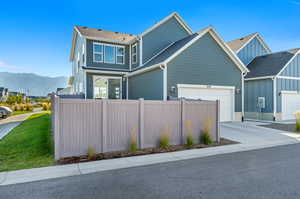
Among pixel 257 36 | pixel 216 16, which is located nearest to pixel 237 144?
pixel 216 16

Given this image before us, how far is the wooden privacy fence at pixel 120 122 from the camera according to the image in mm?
5695

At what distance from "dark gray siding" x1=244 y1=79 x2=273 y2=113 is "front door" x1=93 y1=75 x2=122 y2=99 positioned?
11.4 m

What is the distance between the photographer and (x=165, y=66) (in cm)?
1130

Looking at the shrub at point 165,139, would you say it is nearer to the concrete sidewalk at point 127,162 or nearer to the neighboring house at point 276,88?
the concrete sidewalk at point 127,162

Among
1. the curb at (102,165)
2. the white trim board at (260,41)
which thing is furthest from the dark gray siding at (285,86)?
the curb at (102,165)

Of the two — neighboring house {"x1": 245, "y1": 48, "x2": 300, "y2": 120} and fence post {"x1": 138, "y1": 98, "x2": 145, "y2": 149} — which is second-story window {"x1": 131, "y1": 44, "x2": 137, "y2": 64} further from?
neighboring house {"x1": 245, "y1": 48, "x2": 300, "y2": 120}

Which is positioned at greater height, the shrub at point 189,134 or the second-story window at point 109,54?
the second-story window at point 109,54

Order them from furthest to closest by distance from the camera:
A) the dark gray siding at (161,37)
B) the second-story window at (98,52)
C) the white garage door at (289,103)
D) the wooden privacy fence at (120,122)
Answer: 1. the white garage door at (289,103)
2. the dark gray siding at (161,37)
3. the second-story window at (98,52)
4. the wooden privacy fence at (120,122)

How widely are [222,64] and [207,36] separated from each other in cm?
220

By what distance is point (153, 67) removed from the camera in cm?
1201

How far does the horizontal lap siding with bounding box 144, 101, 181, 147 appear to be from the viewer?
6.91m

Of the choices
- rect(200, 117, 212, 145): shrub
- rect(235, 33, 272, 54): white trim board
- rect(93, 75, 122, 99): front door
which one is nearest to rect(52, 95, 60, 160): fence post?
rect(200, 117, 212, 145): shrub

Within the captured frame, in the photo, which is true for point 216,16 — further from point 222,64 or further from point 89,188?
point 89,188

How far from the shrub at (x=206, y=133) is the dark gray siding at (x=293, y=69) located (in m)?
11.6
